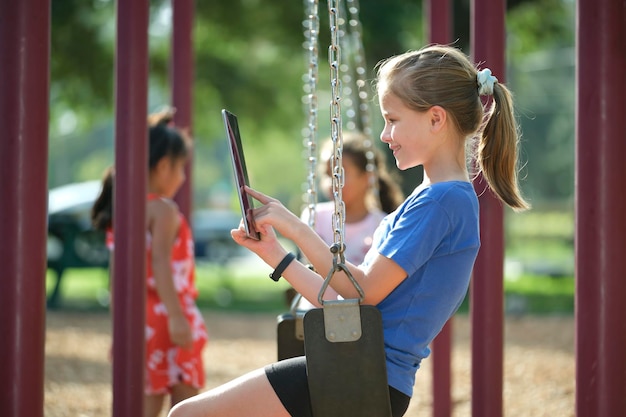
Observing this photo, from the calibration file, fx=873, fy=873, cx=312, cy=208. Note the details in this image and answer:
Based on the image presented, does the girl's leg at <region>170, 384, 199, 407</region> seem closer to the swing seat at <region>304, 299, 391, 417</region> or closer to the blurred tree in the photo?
the swing seat at <region>304, 299, 391, 417</region>

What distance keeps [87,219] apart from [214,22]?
3.82 meters

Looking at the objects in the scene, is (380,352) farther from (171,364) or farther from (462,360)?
(462,360)

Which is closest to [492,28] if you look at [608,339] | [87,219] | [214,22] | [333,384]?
[608,339]

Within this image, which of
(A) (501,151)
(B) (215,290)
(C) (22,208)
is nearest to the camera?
(A) (501,151)

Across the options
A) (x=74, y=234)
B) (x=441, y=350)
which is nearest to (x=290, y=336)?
(x=441, y=350)

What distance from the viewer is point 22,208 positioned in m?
3.09

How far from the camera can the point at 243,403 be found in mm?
2252

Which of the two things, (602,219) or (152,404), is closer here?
(602,219)

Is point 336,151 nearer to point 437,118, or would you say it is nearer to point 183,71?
point 437,118

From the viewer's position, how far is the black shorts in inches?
88.7

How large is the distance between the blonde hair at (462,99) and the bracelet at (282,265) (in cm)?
53

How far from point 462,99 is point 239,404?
3.41ft

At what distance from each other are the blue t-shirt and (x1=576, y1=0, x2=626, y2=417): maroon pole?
1043 mm

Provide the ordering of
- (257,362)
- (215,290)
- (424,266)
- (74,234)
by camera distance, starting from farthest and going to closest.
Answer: (215,290)
(74,234)
(257,362)
(424,266)
